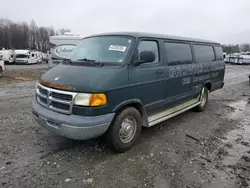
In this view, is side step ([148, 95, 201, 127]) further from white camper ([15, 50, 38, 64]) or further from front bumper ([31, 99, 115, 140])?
white camper ([15, 50, 38, 64])

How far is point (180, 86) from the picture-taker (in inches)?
185

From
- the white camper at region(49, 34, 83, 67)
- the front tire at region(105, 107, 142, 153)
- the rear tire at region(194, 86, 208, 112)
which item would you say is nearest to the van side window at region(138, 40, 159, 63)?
the front tire at region(105, 107, 142, 153)

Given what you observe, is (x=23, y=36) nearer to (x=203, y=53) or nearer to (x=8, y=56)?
(x=8, y=56)

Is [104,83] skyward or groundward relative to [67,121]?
skyward

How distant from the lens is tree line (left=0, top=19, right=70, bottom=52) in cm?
6369

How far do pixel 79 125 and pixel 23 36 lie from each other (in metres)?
76.5

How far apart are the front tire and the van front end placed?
0.68ft

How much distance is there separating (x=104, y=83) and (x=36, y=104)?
1.57m

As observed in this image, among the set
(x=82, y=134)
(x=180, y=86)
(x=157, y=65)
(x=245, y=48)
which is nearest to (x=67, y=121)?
(x=82, y=134)

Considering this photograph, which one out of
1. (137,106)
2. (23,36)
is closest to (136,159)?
(137,106)

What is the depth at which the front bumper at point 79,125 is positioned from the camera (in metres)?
2.93

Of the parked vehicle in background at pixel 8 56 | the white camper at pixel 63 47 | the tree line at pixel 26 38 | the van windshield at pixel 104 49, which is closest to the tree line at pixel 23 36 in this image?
the tree line at pixel 26 38

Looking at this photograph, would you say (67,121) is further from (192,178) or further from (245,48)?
(245,48)

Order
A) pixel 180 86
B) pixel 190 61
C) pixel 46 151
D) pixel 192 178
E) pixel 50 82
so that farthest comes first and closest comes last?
pixel 190 61, pixel 180 86, pixel 46 151, pixel 50 82, pixel 192 178
